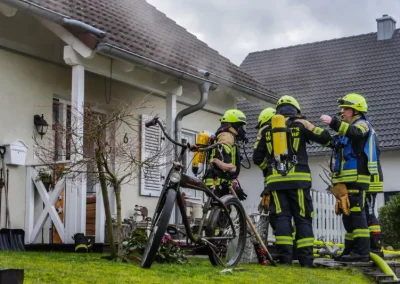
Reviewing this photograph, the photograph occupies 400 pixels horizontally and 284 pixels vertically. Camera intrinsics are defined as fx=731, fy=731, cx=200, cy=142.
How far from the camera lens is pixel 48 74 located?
34.3ft

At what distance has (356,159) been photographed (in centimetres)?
866

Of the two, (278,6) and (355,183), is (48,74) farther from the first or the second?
(355,183)

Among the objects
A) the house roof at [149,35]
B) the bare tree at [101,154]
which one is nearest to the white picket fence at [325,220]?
the house roof at [149,35]

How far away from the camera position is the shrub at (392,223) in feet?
49.0

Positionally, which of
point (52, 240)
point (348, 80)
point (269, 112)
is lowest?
point (52, 240)

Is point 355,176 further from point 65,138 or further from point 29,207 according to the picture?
point 29,207

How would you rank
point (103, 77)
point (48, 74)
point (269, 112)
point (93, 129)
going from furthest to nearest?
point (103, 77) < point (48, 74) < point (269, 112) < point (93, 129)

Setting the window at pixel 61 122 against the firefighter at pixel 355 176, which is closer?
the firefighter at pixel 355 176

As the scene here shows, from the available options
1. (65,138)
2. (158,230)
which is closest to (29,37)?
(65,138)

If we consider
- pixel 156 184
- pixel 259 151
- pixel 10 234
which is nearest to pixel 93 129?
pixel 259 151

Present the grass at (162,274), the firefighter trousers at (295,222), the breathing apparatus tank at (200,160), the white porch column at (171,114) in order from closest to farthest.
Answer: the grass at (162,274) < the firefighter trousers at (295,222) < the breathing apparatus tank at (200,160) < the white porch column at (171,114)

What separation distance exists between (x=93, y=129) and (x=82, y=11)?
152 inches

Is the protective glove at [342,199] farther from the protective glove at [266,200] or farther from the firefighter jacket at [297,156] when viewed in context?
the protective glove at [266,200]

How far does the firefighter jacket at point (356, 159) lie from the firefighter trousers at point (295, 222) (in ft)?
2.00
